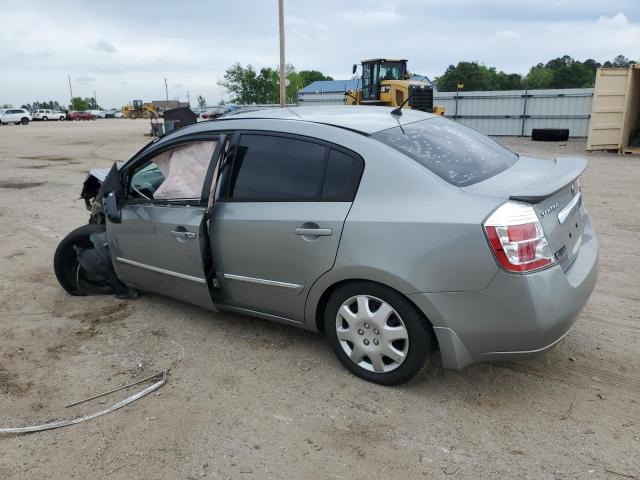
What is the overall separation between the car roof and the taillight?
100 centimetres

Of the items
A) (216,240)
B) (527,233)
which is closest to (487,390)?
(527,233)

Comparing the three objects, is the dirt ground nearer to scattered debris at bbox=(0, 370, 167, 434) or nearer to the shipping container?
scattered debris at bbox=(0, 370, 167, 434)

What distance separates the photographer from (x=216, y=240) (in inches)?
138

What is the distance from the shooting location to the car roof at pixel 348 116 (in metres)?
3.27

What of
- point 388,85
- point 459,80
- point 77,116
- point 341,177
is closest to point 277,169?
point 341,177

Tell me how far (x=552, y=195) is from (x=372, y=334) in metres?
1.27

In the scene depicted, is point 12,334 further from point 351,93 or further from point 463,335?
point 351,93

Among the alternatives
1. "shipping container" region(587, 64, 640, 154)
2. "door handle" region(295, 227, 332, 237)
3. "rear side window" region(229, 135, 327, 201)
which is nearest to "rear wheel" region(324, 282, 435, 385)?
"door handle" region(295, 227, 332, 237)

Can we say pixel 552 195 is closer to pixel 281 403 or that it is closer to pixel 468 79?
pixel 281 403

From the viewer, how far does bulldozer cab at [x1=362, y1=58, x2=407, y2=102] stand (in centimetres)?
2077

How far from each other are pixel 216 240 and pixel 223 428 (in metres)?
1.28

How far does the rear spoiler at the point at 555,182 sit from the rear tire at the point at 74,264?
141 inches

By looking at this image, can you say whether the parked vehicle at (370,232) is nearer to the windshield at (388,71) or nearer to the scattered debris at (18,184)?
the scattered debris at (18,184)

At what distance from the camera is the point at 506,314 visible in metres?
2.58
